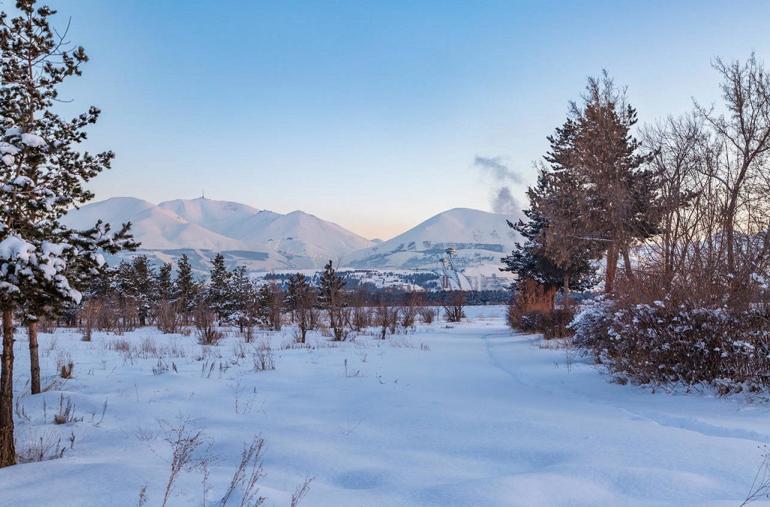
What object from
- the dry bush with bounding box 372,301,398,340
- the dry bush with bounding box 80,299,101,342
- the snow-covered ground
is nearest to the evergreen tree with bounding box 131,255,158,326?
the dry bush with bounding box 80,299,101,342

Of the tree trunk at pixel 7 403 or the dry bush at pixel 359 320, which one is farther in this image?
the dry bush at pixel 359 320

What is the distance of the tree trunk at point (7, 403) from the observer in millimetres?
4129

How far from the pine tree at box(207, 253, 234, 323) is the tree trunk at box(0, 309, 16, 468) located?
35924 millimetres

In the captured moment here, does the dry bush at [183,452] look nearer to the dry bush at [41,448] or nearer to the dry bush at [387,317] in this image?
the dry bush at [41,448]

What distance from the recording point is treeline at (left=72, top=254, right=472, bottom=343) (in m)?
18.3

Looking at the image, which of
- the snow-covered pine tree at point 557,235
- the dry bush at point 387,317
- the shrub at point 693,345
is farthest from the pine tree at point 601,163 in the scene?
the shrub at point 693,345

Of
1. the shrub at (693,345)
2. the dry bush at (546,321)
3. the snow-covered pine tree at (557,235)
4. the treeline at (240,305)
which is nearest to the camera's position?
the shrub at (693,345)

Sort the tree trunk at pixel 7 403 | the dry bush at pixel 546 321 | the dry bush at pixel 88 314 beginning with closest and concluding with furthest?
the tree trunk at pixel 7 403, the dry bush at pixel 88 314, the dry bush at pixel 546 321

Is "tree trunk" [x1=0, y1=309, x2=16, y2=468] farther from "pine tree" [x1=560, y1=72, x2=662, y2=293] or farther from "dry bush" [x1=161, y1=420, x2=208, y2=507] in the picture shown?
"pine tree" [x1=560, y1=72, x2=662, y2=293]

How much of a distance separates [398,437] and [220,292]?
4172cm

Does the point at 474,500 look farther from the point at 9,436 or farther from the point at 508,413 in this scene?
the point at 9,436

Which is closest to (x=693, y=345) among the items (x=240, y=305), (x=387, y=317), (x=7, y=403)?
(x=7, y=403)

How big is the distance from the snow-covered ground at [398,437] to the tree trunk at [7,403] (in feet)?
1.53

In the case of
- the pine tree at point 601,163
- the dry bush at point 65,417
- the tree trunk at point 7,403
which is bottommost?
the dry bush at point 65,417
